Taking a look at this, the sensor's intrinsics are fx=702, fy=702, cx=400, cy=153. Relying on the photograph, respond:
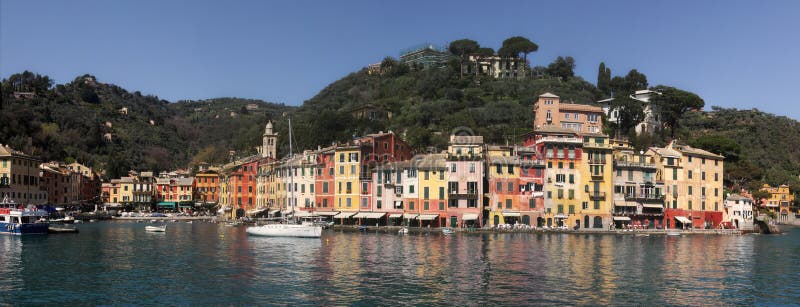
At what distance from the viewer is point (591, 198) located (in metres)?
82.6

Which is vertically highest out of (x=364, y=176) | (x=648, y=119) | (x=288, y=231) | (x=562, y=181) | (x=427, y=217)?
(x=648, y=119)

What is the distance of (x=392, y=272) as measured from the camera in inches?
1704

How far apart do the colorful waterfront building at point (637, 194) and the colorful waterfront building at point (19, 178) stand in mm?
77638

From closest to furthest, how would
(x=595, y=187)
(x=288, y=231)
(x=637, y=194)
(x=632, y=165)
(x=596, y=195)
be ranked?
(x=288, y=231)
(x=596, y=195)
(x=595, y=187)
(x=637, y=194)
(x=632, y=165)

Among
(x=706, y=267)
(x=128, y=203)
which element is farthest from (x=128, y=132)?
(x=706, y=267)

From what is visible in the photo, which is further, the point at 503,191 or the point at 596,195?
the point at 596,195

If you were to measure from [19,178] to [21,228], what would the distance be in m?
35.0

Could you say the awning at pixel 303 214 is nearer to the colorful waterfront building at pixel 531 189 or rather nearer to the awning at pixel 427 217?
the awning at pixel 427 217

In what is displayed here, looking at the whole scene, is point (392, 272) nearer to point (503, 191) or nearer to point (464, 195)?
point (464, 195)

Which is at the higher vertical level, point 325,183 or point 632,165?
point 632,165

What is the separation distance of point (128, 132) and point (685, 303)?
172m

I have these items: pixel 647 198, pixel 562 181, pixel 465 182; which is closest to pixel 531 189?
pixel 562 181

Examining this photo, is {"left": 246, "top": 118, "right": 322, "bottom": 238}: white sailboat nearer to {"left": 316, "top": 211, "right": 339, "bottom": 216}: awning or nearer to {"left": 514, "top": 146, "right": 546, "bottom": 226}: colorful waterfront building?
{"left": 316, "top": 211, "right": 339, "bottom": 216}: awning

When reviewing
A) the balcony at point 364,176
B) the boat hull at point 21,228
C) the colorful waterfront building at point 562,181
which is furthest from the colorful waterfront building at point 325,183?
the boat hull at point 21,228
